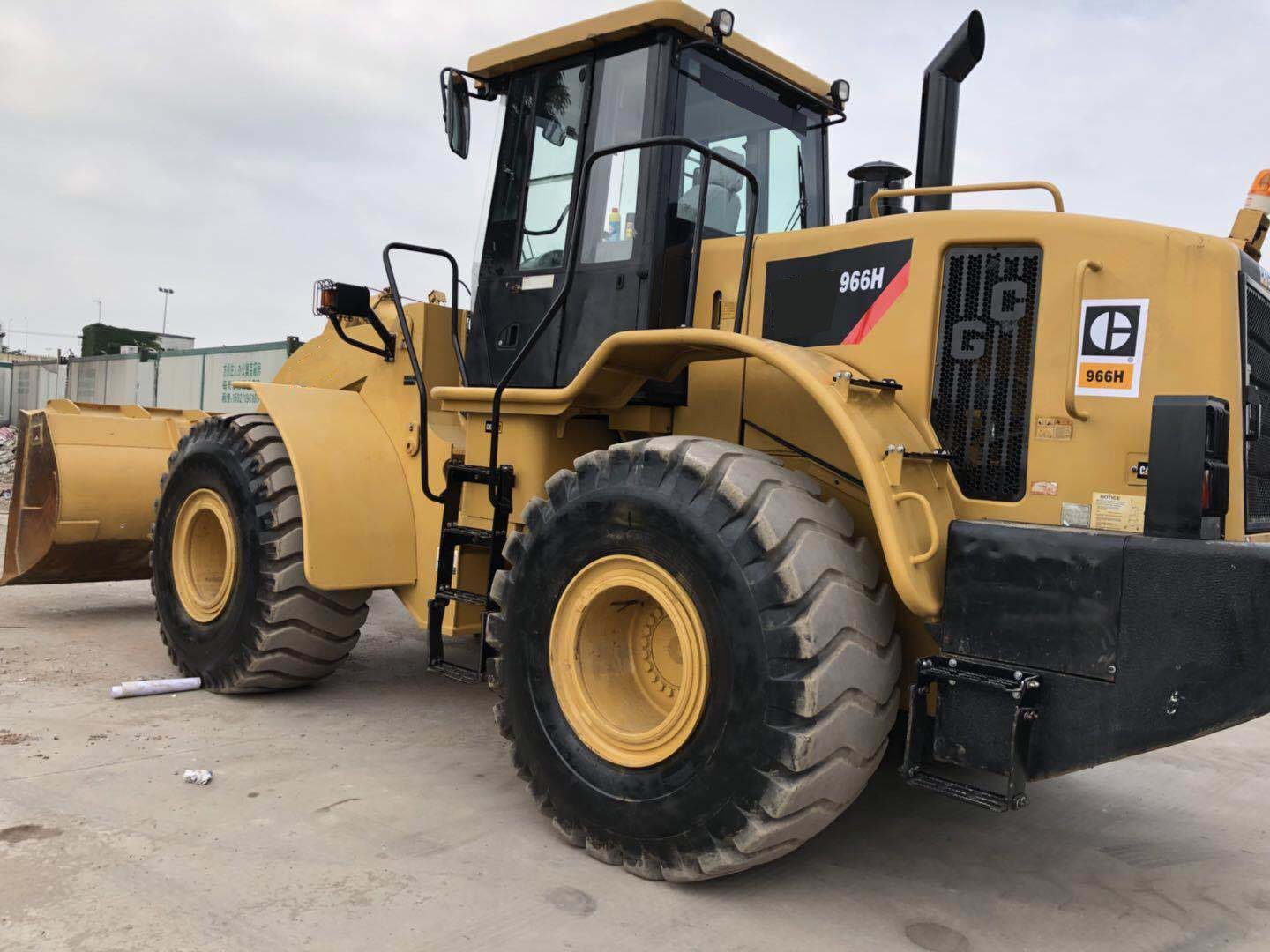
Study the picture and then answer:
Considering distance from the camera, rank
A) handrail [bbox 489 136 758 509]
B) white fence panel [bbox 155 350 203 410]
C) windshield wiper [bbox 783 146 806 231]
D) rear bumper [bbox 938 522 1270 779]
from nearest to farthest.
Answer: rear bumper [bbox 938 522 1270 779] < handrail [bbox 489 136 758 509] < windshield wiper [bbox 783 146 806 231] < white fence panel [bbox 155 350 203 410]

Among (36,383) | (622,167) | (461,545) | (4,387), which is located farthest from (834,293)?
(4,387)

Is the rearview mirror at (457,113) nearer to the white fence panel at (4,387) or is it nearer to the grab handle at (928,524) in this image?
the grab handle at (928,524)

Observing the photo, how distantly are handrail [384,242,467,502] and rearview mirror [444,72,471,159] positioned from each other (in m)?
0.54

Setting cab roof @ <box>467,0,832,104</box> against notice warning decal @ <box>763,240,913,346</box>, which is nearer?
notice warning decal @ <box>763,240,913,346</box>

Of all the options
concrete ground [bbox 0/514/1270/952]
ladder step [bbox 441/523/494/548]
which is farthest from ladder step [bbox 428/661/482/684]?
ladder step [bbox 441/523/494/548]

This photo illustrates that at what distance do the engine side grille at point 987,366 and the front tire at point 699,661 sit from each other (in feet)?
1.70

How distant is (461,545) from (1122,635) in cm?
285

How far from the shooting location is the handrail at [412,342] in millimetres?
5039

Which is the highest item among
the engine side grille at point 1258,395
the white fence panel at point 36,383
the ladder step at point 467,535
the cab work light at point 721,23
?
the cab work light at point 721,23

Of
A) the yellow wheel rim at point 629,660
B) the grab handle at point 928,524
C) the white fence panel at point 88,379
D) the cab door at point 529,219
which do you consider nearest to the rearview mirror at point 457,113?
the cab door at point 529,219

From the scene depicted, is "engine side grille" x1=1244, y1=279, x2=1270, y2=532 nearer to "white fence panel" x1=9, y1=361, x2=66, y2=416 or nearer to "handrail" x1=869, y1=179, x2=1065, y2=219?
"handrail" x1=869, y1=179, x2=1065, y2=219

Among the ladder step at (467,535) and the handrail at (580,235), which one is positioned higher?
the handrail at (580,235)

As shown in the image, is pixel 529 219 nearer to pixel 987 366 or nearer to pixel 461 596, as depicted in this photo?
pixel 461 596

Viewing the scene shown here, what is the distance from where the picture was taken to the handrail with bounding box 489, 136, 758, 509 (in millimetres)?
3908
